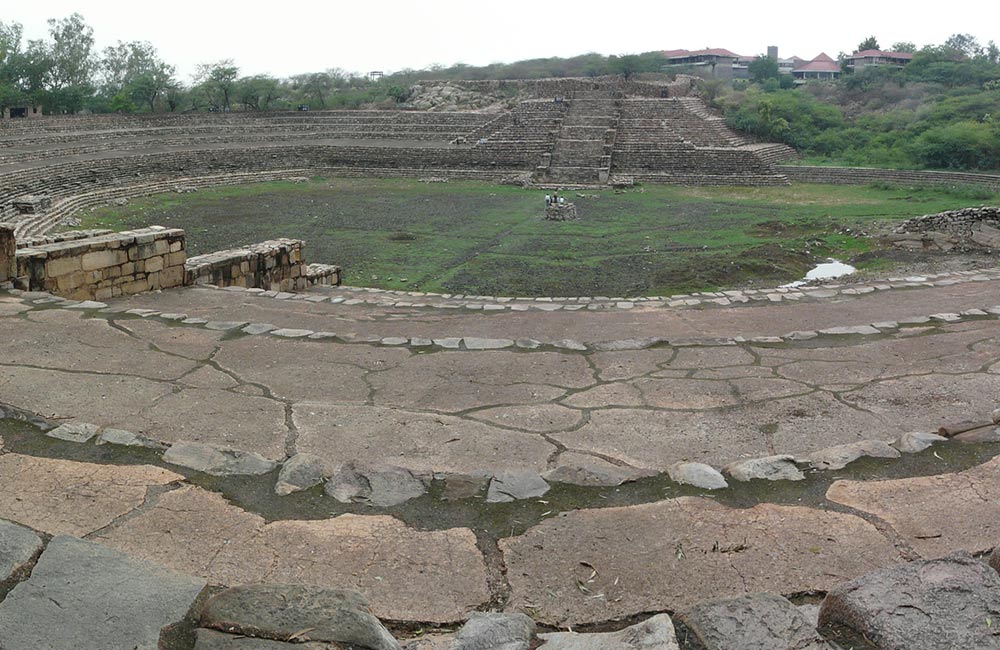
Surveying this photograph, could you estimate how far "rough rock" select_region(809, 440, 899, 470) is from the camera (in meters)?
3.52

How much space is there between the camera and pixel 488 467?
377 cm

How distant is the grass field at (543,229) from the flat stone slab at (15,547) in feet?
36.1

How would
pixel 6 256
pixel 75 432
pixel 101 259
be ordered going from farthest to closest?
pixel 101 259 < pixel 6 256 < pixel 75 432

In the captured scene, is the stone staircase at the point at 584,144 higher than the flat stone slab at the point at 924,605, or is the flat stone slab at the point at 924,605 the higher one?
the stone staircase at the point at 584,144

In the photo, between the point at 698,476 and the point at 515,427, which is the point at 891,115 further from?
the point at 698,476

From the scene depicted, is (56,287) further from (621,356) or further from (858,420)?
(858,420)

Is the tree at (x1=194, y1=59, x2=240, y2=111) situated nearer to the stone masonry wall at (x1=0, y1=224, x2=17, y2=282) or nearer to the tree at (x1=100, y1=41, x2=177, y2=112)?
the tree at (x1=100, y1=41, x2=177, y2=112)

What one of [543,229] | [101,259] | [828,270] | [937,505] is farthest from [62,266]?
[543,229]

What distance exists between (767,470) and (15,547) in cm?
273

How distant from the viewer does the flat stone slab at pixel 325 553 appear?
254 cm

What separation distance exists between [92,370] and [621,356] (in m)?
3.46

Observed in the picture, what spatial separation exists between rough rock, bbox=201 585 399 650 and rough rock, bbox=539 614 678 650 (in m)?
0.44

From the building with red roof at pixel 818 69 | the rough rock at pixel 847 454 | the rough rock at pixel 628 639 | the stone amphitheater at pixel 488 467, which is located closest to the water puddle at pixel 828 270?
the stone amphitheater at pixel 488 467

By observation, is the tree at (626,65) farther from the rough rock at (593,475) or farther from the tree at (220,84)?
the rough rock at (593,475)
